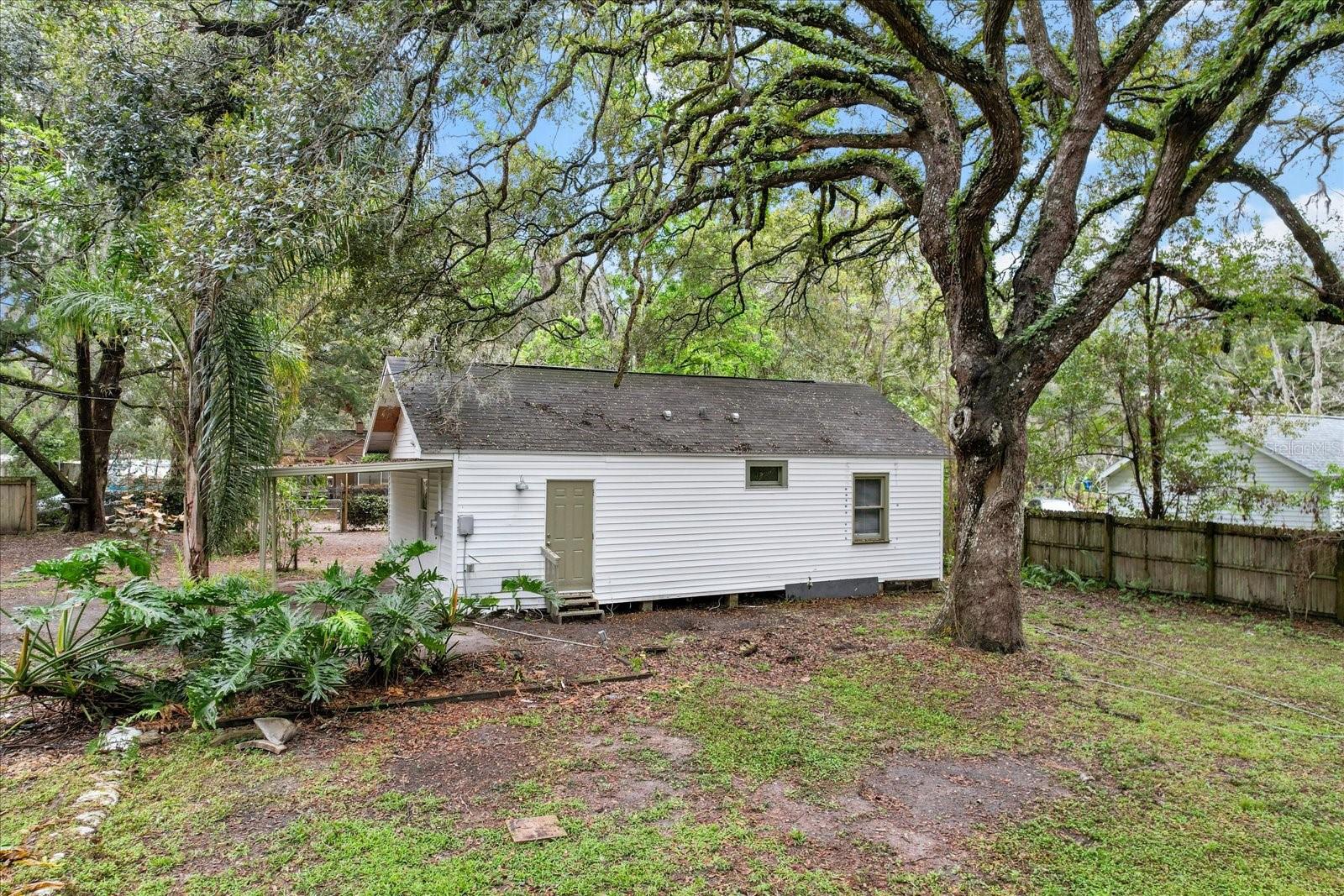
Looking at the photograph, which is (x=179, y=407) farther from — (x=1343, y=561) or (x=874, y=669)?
(x=1343, y=561)

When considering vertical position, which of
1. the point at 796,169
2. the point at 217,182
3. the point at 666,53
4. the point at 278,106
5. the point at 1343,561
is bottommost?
the point at 1343,561

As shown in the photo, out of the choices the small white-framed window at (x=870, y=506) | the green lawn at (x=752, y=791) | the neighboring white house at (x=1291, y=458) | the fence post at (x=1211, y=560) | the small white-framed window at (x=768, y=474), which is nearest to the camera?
the green lawn at (x=752, y=791)

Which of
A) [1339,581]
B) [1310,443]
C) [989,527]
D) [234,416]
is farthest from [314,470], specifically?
[1310,443]

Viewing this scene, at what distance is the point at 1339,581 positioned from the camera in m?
10.2

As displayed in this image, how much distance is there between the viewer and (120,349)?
1650 cm

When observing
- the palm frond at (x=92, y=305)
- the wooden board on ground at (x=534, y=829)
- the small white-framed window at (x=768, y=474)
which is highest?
→ the palm frond at (x=92, y=305)

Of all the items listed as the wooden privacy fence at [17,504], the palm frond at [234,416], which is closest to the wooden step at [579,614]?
the palm frond at [234,416]

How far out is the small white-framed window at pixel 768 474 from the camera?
38.2 feet

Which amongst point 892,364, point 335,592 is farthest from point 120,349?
point 892,364

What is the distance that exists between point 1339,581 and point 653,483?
9990 mm

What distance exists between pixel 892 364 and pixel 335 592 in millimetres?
19522

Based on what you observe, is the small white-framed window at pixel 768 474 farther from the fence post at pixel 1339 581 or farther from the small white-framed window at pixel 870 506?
the fence post at pixel 1339 581

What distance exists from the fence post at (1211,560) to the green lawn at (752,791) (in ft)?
14.5

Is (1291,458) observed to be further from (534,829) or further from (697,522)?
(534,829)
